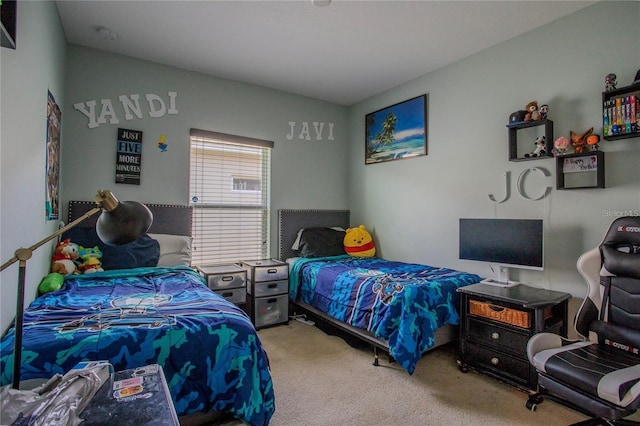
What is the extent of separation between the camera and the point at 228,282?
3.21 meters

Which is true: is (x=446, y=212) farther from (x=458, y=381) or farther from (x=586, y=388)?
(x=586, y=388)

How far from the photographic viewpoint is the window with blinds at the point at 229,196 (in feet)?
11.6

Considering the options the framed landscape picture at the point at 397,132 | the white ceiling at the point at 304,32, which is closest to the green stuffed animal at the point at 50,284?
the white ceiling at the point at 304,32

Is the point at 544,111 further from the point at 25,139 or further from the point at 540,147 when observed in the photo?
the point at 25,139

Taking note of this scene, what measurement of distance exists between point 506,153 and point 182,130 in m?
3.12

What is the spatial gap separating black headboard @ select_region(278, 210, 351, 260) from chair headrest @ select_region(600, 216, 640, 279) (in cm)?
287

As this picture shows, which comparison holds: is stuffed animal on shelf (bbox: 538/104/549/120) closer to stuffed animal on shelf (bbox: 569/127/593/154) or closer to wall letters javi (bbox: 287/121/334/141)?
stuffed animal on shelf (bbox: 569/127/593/154)

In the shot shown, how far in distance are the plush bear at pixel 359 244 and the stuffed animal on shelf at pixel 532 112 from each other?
207 cm

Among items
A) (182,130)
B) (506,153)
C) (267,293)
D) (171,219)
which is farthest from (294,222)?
(506,153)

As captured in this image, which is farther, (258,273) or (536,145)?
(258,273)

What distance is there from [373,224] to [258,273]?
1602 mm

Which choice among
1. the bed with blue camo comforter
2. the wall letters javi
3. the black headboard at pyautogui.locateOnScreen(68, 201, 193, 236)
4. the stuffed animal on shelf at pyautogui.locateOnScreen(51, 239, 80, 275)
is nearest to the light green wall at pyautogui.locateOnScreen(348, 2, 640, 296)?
the wall letters javi

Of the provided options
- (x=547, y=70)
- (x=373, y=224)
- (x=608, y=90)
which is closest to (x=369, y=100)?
(x=373, y=224)

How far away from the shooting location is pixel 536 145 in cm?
264
